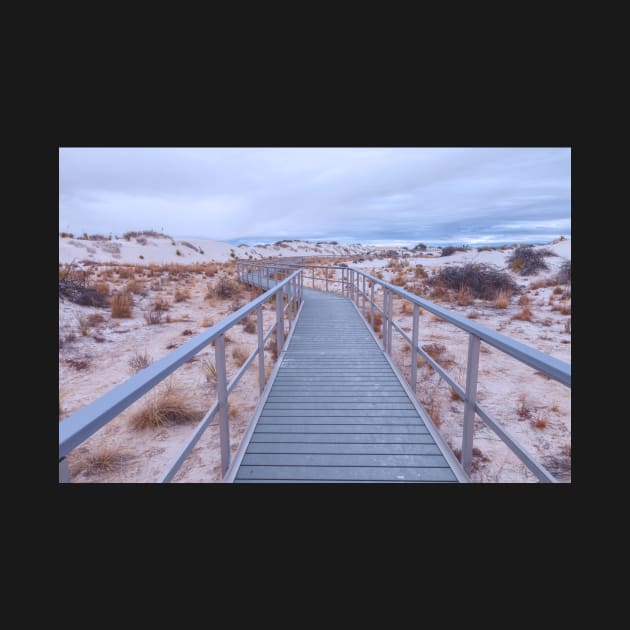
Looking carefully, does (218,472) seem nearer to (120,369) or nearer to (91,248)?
(120,369)

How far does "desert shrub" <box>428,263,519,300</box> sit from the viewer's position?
38.8ft

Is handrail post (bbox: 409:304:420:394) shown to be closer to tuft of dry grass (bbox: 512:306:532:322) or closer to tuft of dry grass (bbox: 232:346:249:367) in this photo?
tuft of dry grass (bbox: 232:346:249:367)

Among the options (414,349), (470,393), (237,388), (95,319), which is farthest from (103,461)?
(95,319)

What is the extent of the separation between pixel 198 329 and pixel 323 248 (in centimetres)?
6348

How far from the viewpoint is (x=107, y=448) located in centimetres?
337

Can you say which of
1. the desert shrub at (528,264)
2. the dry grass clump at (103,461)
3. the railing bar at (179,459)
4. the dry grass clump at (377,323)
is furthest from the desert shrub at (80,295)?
the desert shrub at (528,264)

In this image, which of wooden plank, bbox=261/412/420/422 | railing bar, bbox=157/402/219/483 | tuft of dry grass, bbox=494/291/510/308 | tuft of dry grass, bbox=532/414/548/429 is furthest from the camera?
tuft of dry grass, bbox=494/291/510/308

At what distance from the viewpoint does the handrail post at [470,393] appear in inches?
79.4

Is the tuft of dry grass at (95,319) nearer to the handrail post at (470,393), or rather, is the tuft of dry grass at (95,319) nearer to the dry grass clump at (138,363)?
the dry grass clump at (138,363)

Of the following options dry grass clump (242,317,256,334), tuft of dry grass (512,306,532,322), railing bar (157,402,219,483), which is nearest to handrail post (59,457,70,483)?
railing bar (157,402,219,483)

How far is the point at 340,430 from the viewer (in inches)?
112

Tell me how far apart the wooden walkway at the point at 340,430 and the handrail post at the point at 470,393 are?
0.55 feet

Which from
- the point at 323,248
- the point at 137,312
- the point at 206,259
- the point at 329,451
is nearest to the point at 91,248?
the point at 206,259

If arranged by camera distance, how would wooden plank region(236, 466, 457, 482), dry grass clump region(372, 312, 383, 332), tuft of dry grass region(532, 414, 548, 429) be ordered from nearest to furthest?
wooden plank region(236, 466, 457, 482)
tuft of dry grass region(532, 414, 548, 429)
dry grass clump region(372, 312, 383, 332)
